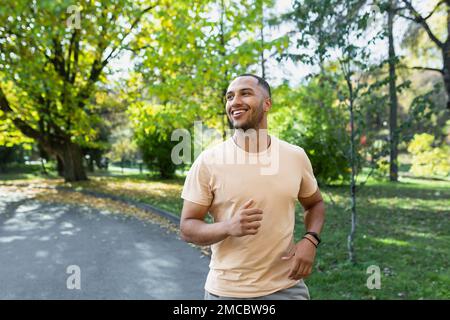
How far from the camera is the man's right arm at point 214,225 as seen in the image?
1862 millimetres

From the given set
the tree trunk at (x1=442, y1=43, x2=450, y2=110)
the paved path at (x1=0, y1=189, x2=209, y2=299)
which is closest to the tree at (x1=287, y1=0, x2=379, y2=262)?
the paved path at (x1=0, y1=189, x2=209, y2=299)

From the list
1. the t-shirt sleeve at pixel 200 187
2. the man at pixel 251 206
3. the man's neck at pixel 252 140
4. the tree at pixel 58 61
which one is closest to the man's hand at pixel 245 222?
the man at pixel 251 206

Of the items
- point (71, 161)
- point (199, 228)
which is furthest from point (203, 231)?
point (71, 161)

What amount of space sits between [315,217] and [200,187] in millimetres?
755

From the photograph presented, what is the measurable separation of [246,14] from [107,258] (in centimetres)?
738

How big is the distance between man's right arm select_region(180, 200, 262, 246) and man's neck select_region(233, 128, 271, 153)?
34 centimetres

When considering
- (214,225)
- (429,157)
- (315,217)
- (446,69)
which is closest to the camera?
(214,225)

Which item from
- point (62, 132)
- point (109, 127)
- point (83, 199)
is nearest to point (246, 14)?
point (83, 199)

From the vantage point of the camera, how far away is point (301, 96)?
12.4m

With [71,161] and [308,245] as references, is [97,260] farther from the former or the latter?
[71,161]

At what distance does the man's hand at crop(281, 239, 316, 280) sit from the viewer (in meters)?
2.11

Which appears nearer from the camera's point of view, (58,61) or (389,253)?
(389,253)
